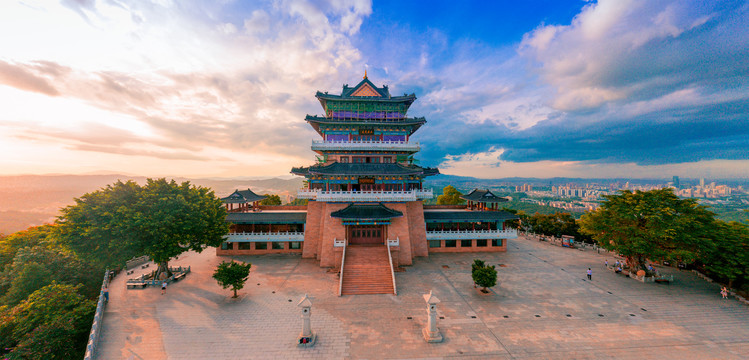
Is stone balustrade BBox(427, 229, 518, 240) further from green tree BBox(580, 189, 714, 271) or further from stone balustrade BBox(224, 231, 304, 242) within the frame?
stone balustrade BBox(224, 231, 304, 242)

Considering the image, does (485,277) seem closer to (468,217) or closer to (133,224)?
(468,217)

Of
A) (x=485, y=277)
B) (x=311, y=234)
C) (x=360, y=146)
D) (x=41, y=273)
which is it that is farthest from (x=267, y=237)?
(x=485, y=277)

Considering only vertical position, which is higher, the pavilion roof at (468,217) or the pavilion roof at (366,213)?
the pavilion roof at (366,213)

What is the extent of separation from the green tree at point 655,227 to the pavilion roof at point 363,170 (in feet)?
62.4

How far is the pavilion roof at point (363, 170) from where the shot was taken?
2912 centimetres

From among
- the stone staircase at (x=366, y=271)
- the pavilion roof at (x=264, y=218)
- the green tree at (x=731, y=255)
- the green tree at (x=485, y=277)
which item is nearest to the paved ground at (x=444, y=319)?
the stone staircase at (x=366, y=271)

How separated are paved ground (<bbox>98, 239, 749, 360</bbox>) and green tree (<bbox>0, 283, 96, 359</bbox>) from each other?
2099mm

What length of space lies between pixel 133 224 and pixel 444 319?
26.2 meters

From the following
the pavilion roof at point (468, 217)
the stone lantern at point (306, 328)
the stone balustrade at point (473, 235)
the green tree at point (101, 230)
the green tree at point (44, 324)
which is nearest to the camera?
the green tree at point (44, 324)

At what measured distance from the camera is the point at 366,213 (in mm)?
28422

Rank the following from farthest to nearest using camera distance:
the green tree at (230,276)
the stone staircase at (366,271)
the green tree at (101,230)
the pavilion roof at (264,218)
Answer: the pavilion roof at (264,218) → the stone staircase at (366,271) → the green tree at (101,230) → the green tree at (230,276)

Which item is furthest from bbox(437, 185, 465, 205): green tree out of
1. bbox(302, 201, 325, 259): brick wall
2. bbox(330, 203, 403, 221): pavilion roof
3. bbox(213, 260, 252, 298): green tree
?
bbox(213, 260, 252, 298): green tree

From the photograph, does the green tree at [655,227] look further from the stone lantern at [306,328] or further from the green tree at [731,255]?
the stone lantern at [306,328]

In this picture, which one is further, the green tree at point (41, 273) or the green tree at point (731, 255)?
the green tree at point (731, 255)
